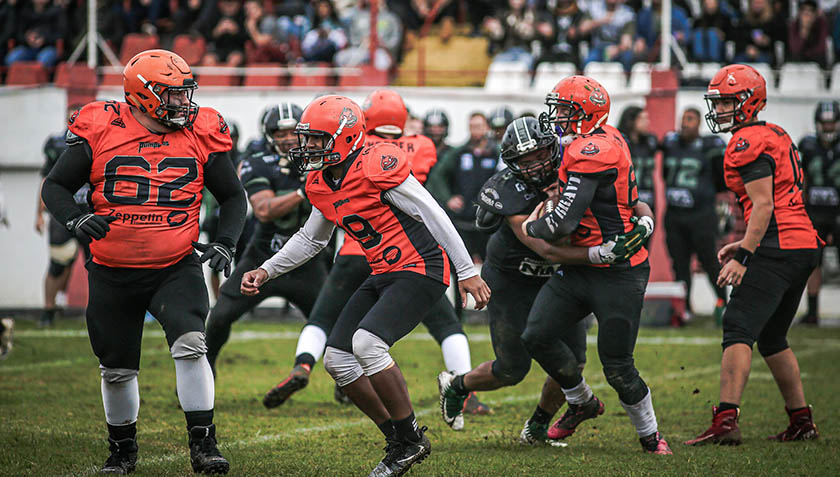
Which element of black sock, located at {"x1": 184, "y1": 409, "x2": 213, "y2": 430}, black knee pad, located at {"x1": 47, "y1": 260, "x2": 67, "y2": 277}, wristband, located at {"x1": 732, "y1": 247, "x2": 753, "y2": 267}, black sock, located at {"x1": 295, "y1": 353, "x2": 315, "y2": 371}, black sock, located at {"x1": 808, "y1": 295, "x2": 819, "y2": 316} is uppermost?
wristband, located at {"x1": 732, "y1": 247, "x2": 753, "y2": 267}

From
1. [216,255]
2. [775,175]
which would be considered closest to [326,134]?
[216,255]

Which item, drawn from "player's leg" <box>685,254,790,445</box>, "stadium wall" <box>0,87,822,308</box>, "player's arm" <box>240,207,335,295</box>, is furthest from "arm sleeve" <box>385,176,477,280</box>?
"stadium wall" <box>0,87,822,308</box>

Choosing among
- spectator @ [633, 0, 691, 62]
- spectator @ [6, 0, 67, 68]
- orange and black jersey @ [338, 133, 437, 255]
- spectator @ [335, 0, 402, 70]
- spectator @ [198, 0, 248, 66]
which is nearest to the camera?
orange and black jersey @ [338, 133, 437, 255]

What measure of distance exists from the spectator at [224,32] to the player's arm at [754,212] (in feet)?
33.6

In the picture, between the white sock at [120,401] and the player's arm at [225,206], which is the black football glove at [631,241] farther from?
the white sock at [120,401]

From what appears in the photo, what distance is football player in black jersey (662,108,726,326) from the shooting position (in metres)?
11.2

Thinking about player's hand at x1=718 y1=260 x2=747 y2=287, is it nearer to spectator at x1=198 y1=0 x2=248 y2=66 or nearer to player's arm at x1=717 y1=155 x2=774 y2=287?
player's arm at x1=717 y1=155 x2=774 y2=287

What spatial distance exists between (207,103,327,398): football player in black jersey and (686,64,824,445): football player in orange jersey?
9.04ft

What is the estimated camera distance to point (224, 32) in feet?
50.0

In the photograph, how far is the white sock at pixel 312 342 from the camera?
22.2 feet

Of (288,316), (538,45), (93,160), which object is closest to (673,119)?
(538,45)

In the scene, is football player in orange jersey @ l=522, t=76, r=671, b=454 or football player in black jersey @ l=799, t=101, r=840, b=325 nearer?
football player in orange jersey @ l=522, t=76, r=671, b=454

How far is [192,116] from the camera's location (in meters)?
4.87

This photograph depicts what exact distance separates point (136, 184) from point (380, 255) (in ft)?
3.98
